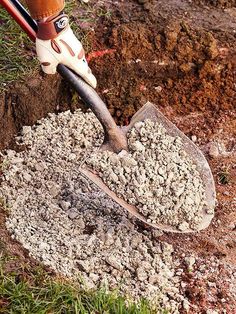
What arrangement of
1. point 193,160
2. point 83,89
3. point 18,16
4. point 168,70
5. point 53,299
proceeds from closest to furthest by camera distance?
point 53,299 → point 18,16 → point 83,89 → point 193,160 → point 168,70

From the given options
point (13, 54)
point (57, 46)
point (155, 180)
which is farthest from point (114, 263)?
point (13, 54)

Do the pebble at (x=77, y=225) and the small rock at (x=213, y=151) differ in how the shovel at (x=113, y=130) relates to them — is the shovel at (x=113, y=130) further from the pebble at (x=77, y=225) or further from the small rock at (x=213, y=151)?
the small rock at (x=213, y=151)

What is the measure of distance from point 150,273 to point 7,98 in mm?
1373

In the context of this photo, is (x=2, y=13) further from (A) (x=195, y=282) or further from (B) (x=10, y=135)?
(A) (x=195, y=282)

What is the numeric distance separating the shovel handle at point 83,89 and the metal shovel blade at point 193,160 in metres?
0.09

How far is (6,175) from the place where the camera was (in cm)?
432

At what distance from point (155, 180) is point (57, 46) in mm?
908

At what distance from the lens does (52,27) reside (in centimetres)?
366

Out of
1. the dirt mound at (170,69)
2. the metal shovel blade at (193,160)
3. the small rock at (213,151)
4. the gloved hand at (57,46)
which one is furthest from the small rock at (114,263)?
the dirt mound at (170,69)

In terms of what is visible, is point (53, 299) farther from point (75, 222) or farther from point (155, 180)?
point (155, 180)

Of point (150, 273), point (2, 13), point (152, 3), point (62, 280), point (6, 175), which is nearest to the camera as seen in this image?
point (62, 280)

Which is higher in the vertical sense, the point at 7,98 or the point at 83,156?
the point at 7,98

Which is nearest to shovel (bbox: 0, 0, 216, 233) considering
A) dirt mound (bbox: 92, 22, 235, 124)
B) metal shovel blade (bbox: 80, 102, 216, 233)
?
metal shovel blade (bbox: 80, 102, 216, 233)

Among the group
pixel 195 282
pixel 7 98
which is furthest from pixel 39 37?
pixel 195 282
